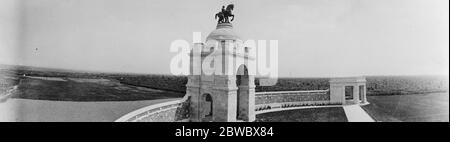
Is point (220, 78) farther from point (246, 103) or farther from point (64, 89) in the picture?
point (64, 89)

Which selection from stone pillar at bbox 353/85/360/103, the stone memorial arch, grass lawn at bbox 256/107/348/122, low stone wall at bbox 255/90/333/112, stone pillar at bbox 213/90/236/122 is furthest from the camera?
stone pillar at bbox 353/85/360/103

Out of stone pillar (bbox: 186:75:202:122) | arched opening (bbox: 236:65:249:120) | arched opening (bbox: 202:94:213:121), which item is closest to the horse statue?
arched opening (bbox: 236:65:249:120)

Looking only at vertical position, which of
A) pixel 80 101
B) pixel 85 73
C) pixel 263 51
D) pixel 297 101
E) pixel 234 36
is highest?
pixel 234 36

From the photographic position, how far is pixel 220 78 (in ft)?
28.2

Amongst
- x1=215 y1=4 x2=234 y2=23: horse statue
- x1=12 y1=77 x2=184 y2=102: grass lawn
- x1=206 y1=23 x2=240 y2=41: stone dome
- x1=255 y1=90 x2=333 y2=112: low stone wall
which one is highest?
x1=215 y1=4 x2=234 y2=23: horse statue

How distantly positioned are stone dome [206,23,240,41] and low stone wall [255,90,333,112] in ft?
12.5

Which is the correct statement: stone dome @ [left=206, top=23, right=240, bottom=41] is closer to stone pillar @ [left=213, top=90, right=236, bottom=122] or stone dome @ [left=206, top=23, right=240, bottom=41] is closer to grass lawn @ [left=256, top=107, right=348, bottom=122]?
stone pillar @ [left=213, top=90, right=236, bottom=122]

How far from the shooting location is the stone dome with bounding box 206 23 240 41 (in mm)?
9117

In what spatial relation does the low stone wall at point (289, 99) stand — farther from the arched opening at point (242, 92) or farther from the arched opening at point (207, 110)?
the arched opening at point (207, 110)
